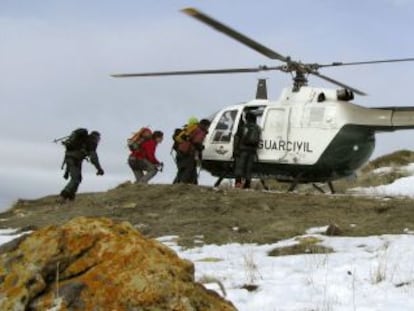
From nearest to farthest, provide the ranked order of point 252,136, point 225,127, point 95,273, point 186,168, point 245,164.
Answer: point 95,273 < point 252,136 < point 245,164 < point 186,168 < point 225,127

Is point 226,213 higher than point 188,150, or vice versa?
point 188,150

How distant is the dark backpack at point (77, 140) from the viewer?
14828mm

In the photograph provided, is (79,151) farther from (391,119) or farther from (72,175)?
(391,119)

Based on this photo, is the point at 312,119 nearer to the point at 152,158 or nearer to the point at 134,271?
the point at 152,158

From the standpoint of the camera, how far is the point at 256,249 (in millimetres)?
8805

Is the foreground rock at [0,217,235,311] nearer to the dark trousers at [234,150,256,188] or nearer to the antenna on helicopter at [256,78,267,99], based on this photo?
the dark trousers at [234,150,256,188]

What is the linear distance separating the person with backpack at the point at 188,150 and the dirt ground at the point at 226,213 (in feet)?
5.63

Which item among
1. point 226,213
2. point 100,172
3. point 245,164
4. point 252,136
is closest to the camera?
point 226,213

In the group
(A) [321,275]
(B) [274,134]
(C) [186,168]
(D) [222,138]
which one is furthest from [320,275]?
(D) [222,138]

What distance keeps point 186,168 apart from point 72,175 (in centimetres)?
274

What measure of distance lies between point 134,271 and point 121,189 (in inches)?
425

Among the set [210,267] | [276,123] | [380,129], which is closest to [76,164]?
[276,123]

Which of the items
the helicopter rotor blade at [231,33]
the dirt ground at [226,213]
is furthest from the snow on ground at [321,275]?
the helicopter rotor blade at [231,33]

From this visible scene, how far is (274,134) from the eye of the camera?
15883mm
